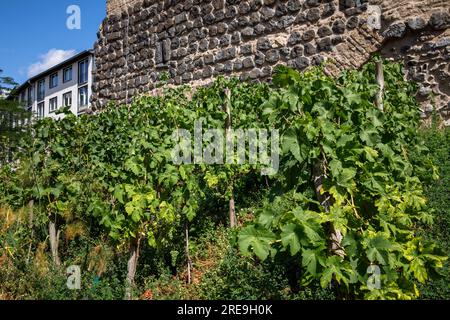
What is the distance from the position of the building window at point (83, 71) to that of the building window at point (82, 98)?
580 mm

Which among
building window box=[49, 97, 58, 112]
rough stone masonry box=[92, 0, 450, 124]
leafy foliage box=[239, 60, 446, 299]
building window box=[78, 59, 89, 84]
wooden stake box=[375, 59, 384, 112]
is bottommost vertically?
leafy foliage box=[239, 60, 446, 299]

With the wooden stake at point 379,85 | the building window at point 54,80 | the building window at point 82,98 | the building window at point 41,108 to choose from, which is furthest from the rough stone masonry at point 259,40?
the building window at point 41,108

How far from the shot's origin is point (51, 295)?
9.90 ft

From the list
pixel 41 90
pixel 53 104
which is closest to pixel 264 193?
pixel 53 104

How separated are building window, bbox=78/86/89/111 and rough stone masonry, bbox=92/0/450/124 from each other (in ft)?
86.2

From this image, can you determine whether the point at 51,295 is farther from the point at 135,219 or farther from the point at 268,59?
the point at 268,59

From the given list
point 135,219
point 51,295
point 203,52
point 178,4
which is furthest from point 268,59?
point 51,295

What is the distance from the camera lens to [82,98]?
118ft

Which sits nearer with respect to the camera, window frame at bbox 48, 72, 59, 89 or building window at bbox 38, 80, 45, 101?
window frame at bbox 48, 72, 59, 89

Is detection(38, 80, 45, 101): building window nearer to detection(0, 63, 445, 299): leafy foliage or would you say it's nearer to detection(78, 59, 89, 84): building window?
detection(78, 59, 89, 84): building window

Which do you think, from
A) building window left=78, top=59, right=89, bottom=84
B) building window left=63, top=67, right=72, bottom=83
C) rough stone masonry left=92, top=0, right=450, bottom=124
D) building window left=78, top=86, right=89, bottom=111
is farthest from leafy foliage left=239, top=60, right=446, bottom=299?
building window left=63, top=67, right=72, bottom=83

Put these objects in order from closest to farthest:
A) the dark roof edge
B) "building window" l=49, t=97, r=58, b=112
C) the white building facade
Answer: the dark roof edge, the white building facade, "building window" l=49, t=97, r=58, b=112

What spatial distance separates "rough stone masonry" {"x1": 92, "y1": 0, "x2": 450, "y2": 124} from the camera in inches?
217

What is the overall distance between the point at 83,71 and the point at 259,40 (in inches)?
1197
